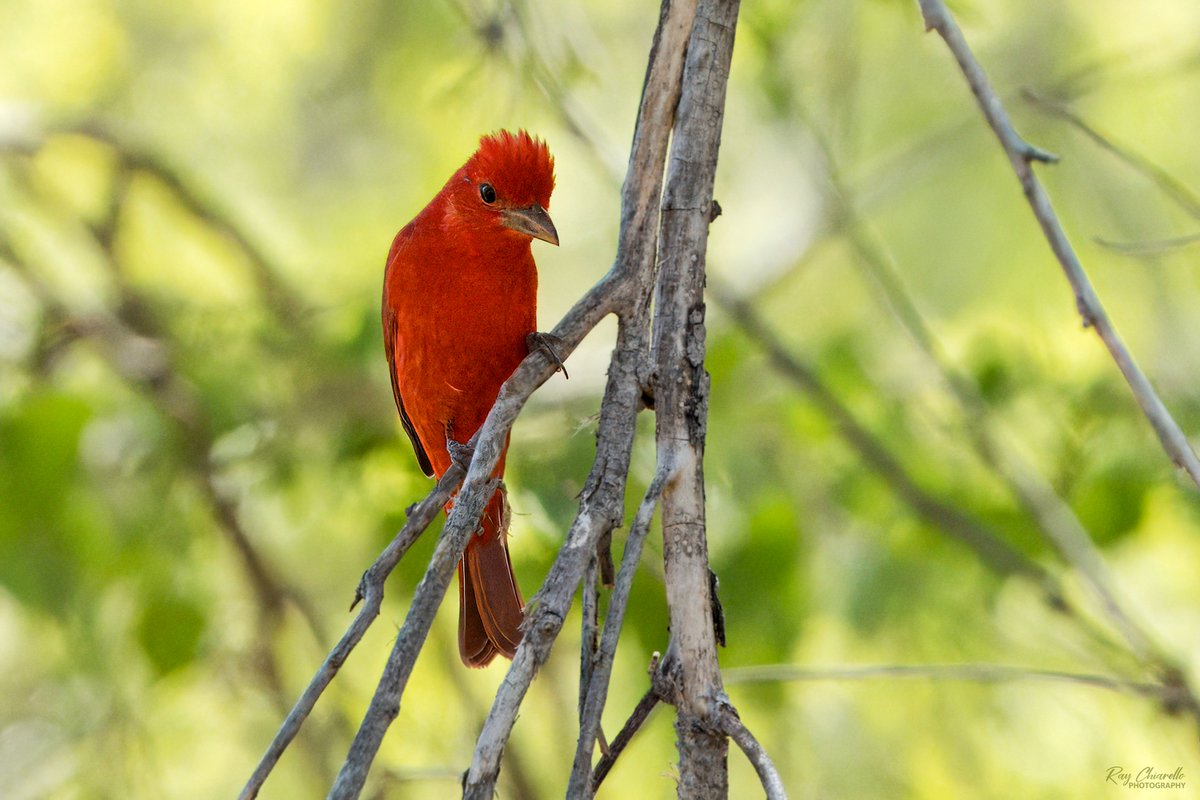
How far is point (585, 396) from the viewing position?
3490mm

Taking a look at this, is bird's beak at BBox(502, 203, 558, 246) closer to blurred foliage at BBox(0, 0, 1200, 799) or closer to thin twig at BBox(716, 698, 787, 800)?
blurred foliage at BBox(0, 0, 1200, 799)

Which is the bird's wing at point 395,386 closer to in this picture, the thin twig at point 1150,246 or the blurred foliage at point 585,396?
the blurred foliage at point 585,396

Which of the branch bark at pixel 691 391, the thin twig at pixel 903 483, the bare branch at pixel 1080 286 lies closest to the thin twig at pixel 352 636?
the branch bark at pixel 691 391

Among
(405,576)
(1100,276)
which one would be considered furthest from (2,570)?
(1100,276)

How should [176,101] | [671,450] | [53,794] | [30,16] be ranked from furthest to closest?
[176,101] < [30,16] < [53,794] < [671,450]

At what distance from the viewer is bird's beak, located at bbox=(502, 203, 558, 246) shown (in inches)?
120

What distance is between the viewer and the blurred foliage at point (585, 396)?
350 centimetres

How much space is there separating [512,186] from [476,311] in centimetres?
36

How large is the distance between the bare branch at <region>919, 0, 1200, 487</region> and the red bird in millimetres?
1641

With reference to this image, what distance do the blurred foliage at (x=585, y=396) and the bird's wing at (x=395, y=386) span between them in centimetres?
18

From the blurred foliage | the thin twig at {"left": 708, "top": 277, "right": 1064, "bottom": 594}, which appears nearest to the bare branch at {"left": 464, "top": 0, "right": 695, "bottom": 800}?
the blurred foliage

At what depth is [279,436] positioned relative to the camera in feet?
12.5

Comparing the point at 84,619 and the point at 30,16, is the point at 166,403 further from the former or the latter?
the point at 30,16

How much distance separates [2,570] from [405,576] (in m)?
1.14
